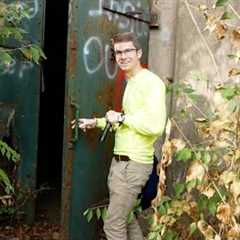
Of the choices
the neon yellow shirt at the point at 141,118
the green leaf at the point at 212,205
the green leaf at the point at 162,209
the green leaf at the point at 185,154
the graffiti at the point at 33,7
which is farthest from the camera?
→ the graffiti at the point at 33,7

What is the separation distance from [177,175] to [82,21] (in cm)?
170

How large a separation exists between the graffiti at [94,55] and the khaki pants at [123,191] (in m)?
0.77

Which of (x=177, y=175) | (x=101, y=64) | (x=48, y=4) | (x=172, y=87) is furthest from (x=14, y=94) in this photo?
(x=48, y=4)

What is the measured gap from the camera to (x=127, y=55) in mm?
3852

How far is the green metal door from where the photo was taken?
4086 mm

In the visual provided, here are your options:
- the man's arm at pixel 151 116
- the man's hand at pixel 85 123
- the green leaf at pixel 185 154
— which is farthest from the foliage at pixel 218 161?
the man's hand at pixel 85 123

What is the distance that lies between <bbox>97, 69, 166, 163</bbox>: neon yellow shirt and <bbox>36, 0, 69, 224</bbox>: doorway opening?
11.3 feet

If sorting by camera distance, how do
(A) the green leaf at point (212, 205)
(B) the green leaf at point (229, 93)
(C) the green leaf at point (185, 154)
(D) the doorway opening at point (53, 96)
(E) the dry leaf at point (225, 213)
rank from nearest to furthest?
(B) the green leaf at point (229, 93) < (E) the dry leaf at point (225, 213) < (C) the green leaf at point (185, 154) < (A) the green leaf at point (212, 205) < (D) the doorway opening at point (53, 96)

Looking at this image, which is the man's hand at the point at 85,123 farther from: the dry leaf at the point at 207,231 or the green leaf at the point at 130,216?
the dry leaf at the point at 207,231

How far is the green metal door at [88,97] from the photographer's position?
13.4 ft

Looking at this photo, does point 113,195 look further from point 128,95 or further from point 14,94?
point 14,94

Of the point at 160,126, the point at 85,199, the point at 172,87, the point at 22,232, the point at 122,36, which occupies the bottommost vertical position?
the point at 22,232

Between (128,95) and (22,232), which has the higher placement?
(128,95)

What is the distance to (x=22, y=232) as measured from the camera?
5.31 m
